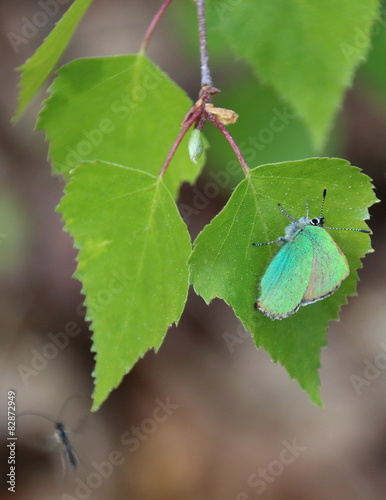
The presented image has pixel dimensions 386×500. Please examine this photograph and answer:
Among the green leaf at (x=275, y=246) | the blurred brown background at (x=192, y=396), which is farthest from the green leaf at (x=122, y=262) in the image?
the blurred brown background at (x=192, y=396)

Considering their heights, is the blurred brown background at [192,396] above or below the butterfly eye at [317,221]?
below

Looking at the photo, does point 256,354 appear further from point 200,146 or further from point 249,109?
point 200,146

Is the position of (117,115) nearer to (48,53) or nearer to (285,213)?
(48,53)

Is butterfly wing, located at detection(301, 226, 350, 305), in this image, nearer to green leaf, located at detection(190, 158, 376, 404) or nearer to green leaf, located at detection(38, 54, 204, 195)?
green leaf, located at detection(190, 158, 376, 404)

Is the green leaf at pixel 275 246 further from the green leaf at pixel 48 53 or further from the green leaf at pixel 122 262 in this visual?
the green leaf at pixel 48 53

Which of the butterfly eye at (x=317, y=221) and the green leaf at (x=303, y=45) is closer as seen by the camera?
the butterfly eye at (x=317, y=221)

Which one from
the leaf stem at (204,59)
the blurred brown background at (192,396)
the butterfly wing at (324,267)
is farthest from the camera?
the blurred brown background at (192,396)
